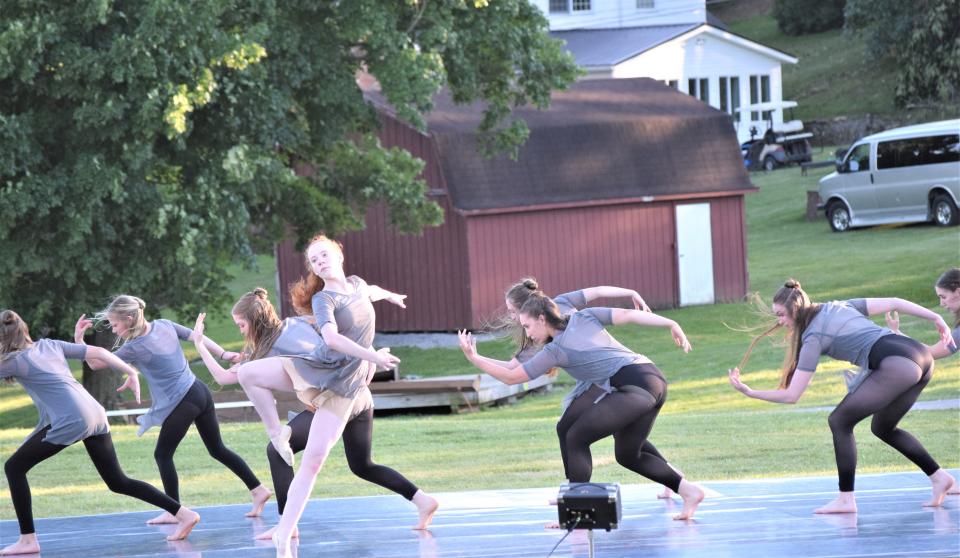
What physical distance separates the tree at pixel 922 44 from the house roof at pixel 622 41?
5.05m

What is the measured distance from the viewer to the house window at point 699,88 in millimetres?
56750

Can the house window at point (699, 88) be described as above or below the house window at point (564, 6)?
below

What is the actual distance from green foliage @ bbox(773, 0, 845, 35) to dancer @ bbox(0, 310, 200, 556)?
68.2 m

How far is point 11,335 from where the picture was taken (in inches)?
402

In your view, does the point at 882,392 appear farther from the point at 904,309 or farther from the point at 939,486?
the point at 939,486

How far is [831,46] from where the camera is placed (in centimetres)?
7181

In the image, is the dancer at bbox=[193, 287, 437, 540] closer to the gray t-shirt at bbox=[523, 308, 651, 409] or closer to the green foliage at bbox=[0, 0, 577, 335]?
the gray t-shirt at bbox=[523, 308, 651, 409]

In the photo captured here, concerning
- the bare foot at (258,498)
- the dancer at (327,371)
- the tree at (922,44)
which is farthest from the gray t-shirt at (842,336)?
the tree at (922,44)

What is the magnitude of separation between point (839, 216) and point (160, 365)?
34.3 meters

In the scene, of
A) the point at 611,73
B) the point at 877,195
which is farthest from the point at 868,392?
the point at 611,73

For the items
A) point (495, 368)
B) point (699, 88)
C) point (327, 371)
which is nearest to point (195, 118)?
point (495, 368)

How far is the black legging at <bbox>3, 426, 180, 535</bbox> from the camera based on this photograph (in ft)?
33.8

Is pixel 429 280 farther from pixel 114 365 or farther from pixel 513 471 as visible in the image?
pixel 114 365

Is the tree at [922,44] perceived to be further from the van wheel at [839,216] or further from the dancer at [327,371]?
the dancer at [327,371]
